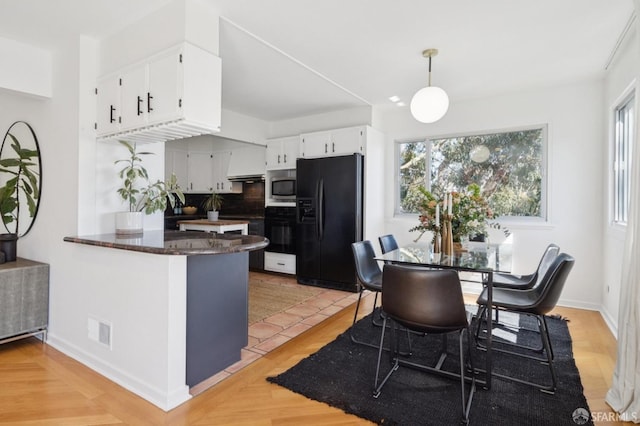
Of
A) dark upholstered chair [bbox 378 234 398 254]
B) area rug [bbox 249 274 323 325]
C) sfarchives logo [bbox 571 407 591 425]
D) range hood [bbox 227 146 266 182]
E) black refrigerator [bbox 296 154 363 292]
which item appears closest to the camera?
sfarchives logo [bbox 571 407 591 425]

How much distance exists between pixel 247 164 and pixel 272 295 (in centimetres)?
257

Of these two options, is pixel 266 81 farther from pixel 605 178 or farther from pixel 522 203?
pixel 605 178

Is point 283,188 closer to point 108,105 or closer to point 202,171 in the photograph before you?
point 202,171

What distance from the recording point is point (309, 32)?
2.67 m

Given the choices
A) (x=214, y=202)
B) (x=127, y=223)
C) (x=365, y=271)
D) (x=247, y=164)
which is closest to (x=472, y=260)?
(x=365, y=271)

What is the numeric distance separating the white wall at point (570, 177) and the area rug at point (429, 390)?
4.51ft

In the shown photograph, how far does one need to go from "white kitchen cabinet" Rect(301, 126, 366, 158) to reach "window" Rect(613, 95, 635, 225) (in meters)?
2.60

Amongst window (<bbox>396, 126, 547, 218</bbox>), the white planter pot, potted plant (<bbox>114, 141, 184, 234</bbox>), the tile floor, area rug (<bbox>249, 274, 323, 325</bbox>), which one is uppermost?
window (<bbox>396, 126, 547, 218</bbox>)

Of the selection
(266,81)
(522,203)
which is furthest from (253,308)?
(522,203)

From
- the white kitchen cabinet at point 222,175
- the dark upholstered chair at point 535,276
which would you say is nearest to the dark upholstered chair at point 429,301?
the dark upholstered chair at point 535,276

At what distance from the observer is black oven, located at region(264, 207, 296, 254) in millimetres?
5095

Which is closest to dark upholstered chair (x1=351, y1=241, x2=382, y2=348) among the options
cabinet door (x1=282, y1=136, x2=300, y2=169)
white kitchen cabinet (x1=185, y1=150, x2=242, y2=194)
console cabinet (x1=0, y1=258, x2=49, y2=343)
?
cabinet door (x1=282, y1=136, x2=300, y2=169)

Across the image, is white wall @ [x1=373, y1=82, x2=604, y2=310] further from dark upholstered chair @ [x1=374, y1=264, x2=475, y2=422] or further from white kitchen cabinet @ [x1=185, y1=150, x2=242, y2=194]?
white kitchen cabinet @ [x1=185, y1=150, x2=242, y2=194]

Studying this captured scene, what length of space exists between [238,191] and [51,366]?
4.18m
